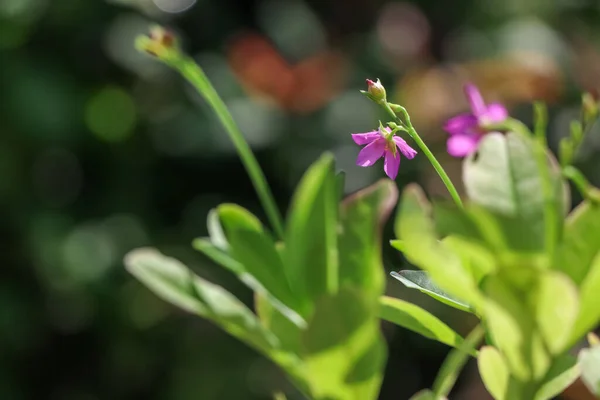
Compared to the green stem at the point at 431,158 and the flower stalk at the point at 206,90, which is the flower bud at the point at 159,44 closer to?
the flower stalk at the point at 206,90

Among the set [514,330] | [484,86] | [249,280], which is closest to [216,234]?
[249,280]

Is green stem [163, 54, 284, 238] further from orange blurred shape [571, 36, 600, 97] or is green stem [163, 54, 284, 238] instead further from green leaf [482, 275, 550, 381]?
orange blurred shape [571, 36, 600, 97]

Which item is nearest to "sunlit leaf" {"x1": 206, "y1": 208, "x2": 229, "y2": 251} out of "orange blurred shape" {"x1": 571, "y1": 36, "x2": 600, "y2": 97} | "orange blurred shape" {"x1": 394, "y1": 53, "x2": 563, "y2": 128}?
"orange blurred shape" {"x1": 394, "y1": 53, "x2": 563, "y2": 128}

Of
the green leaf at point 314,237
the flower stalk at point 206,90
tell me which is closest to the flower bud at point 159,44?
the flower stalk at point 206,90

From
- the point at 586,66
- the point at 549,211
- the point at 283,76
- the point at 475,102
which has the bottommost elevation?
the point at 586,66

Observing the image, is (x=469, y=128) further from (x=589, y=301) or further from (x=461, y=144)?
(x=589, y=301)

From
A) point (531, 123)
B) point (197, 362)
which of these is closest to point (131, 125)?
point (197, 362)
